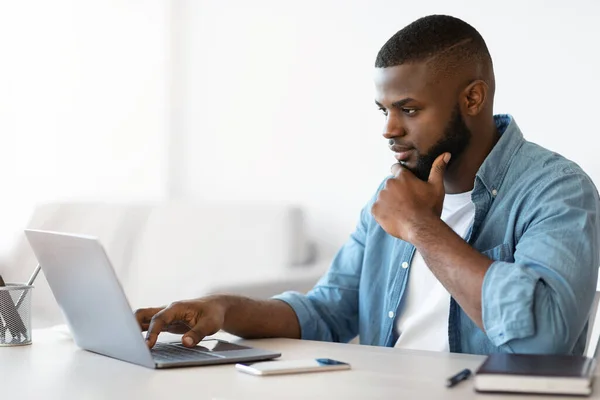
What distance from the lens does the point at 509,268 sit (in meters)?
1.31

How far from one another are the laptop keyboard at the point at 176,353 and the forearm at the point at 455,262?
377 millimetres

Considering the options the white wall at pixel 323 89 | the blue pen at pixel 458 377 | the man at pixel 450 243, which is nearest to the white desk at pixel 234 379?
the blue pen at pixel 458 377

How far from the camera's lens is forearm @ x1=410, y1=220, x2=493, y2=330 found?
4.39ft

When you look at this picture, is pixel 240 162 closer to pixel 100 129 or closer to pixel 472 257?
pixel 100 129

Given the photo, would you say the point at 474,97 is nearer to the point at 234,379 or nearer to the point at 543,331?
the point at 543,331

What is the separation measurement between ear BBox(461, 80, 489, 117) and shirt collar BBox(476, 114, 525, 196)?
0.07 meters

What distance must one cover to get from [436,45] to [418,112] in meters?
0.13

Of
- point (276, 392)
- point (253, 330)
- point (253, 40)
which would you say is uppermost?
point (253, 40)

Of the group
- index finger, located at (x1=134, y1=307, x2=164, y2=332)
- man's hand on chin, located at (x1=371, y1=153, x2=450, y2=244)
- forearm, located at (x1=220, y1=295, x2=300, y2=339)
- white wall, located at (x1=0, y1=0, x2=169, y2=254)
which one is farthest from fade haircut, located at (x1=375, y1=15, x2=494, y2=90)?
white wall, located at (x1=0, y1=0, x2=169, y2=254)

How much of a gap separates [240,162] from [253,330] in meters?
1.44

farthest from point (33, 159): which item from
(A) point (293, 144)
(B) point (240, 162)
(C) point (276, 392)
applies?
(C) point (276, 392)

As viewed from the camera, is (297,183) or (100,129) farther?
(100,129)

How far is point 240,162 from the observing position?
117 inches

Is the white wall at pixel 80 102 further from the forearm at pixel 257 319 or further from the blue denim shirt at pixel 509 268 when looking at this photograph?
the forearm at pixel 257 319
